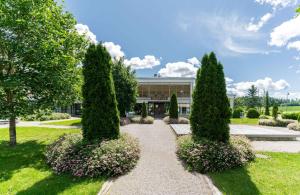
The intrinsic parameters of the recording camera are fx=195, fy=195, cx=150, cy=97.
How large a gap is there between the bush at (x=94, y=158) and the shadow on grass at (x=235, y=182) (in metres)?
2.98

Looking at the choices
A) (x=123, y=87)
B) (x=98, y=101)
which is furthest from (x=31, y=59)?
(x=123, y=87)

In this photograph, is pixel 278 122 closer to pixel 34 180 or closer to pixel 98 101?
pixel 98 101

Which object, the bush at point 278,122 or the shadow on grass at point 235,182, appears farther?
the bush at point 278,122

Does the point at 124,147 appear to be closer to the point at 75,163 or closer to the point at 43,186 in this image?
the point at 75,163

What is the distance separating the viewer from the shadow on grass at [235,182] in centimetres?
538

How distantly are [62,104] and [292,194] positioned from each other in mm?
10715

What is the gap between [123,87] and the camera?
21.7m

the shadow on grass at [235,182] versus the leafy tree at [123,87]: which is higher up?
the leafy tree at [123,87]

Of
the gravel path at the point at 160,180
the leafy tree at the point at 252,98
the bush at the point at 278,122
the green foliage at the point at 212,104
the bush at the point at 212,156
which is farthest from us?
the leafy tree at the point at 252,98

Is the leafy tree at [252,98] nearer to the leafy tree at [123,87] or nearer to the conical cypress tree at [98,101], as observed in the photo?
the leafy tree at [123,87]

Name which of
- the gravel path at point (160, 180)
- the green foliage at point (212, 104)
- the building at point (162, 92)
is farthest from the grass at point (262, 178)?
the building at point (162, 92)

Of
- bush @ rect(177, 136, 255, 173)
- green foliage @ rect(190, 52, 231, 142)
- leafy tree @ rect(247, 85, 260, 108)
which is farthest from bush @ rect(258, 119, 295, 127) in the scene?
leafy tree @ rect(247, 85, 260, 108)

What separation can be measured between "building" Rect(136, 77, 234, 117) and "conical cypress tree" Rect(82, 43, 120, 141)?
2698cm

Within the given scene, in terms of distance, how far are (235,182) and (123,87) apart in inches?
676
